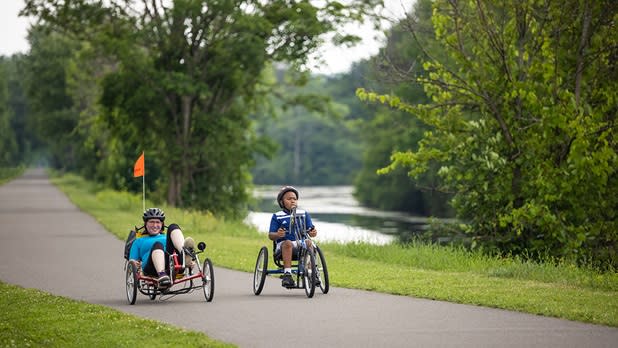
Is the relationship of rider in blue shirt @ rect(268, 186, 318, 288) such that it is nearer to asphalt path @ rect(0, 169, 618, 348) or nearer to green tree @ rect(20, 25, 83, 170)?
asphalt path @ rect(0, 169, 618, 348)

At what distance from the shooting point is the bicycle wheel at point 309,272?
1198 cm

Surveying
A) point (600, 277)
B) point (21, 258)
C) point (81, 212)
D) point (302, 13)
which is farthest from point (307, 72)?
point (600, 277)

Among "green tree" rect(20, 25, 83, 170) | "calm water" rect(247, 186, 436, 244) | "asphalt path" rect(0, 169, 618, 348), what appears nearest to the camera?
"asphalt path" rect(0, 169, 618, 348)

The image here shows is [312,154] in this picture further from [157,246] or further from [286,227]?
[157,246]

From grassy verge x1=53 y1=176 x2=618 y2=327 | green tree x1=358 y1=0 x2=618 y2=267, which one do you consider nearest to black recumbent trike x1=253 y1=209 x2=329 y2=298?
grassy verge x1=53 y1=176 x2=618 y2=327

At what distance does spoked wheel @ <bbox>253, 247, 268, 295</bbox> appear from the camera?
40.8 feet

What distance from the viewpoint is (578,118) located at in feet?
56.3

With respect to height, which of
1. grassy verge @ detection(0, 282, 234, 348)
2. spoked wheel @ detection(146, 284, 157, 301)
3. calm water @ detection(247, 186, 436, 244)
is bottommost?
calm water @ detection(247, 186, 436, 244)

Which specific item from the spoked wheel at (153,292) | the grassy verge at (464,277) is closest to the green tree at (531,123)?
the grassy verge at (464,277)

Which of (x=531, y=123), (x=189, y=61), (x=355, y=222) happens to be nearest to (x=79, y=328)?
(x=531, y=123)

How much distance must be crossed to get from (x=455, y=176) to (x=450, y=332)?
35.8 feet

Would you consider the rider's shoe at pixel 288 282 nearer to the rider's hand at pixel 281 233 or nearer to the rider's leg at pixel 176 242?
the rider's hand at pixel 281 233

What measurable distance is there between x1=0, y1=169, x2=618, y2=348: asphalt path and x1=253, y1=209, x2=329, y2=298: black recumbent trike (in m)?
0.17

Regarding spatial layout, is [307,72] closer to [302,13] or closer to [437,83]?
[302,13]
